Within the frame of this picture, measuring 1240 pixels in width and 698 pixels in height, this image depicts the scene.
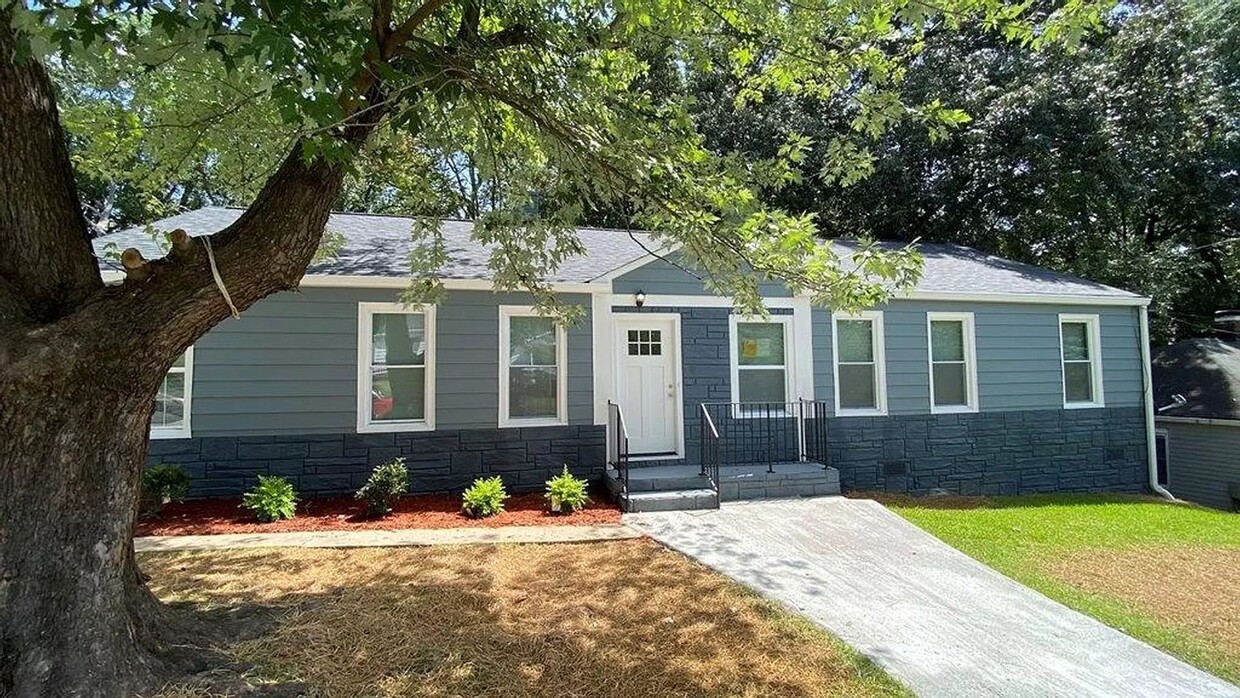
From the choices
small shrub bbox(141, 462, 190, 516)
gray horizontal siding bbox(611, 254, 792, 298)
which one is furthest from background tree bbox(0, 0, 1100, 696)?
small shrub bbox(141, 462, 190, 516)

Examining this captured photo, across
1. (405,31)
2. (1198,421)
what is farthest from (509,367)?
(1198,421)

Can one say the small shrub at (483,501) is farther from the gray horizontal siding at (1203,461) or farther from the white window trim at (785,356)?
the gray horizontal siding at (1203,461)

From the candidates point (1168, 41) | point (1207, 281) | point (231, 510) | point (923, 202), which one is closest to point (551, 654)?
point (231, 510)

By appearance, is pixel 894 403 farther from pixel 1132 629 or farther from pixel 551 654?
pixel 551 654

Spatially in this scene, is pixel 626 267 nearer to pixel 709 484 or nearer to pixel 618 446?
pixel 618 446

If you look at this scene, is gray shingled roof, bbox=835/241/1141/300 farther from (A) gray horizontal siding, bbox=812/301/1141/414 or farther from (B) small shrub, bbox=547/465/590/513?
(B) small shrub, bbox=547/465/590/513

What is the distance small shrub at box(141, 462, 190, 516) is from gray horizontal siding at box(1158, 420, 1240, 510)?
16.8m

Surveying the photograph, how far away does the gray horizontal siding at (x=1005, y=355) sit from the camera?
29.2 feet

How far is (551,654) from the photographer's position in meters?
3.49

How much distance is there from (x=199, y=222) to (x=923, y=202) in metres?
15.2

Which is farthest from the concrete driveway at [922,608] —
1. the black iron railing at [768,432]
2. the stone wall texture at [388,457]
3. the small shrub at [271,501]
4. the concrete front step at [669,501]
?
the small shrub at [271,501]

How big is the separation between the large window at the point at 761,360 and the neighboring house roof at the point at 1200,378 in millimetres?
9545

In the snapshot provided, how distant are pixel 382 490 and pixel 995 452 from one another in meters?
8.78

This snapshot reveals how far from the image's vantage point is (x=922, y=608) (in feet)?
14.3
